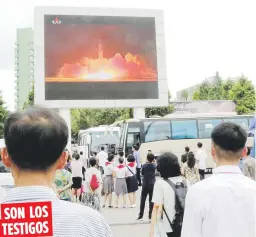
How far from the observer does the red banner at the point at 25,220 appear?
1.37m

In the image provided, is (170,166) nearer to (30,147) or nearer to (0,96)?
(30,147)

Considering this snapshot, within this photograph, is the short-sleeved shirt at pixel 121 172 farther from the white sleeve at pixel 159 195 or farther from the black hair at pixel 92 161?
the white sleeve at pixel 159 195

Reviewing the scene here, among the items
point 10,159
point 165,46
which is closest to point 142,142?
point 165,46

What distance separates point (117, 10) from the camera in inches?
1021

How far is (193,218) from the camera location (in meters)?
2.50

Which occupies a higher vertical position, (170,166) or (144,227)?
(170,166)

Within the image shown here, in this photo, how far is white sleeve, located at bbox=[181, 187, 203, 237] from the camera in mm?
2490

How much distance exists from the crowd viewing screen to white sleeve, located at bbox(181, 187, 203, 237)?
889 inches

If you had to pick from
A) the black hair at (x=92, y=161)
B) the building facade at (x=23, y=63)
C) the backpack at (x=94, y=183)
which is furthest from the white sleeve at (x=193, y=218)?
the building facade at (x=23, y=63)

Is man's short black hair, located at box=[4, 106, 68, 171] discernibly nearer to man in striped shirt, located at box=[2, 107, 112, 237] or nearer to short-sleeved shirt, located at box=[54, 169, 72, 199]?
man in striped shirt, located at box=[2, 107, 112, 237]

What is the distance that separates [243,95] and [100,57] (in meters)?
22.6

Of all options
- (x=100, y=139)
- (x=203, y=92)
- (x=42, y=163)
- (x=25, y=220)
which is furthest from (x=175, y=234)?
(x=203, y=92)

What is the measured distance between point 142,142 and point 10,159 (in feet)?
61.5

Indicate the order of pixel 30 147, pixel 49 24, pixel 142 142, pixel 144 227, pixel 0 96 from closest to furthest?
pixel 30 147
pixel 144 227
pixel 142 142
pixel 49 24
pixel 0 96
